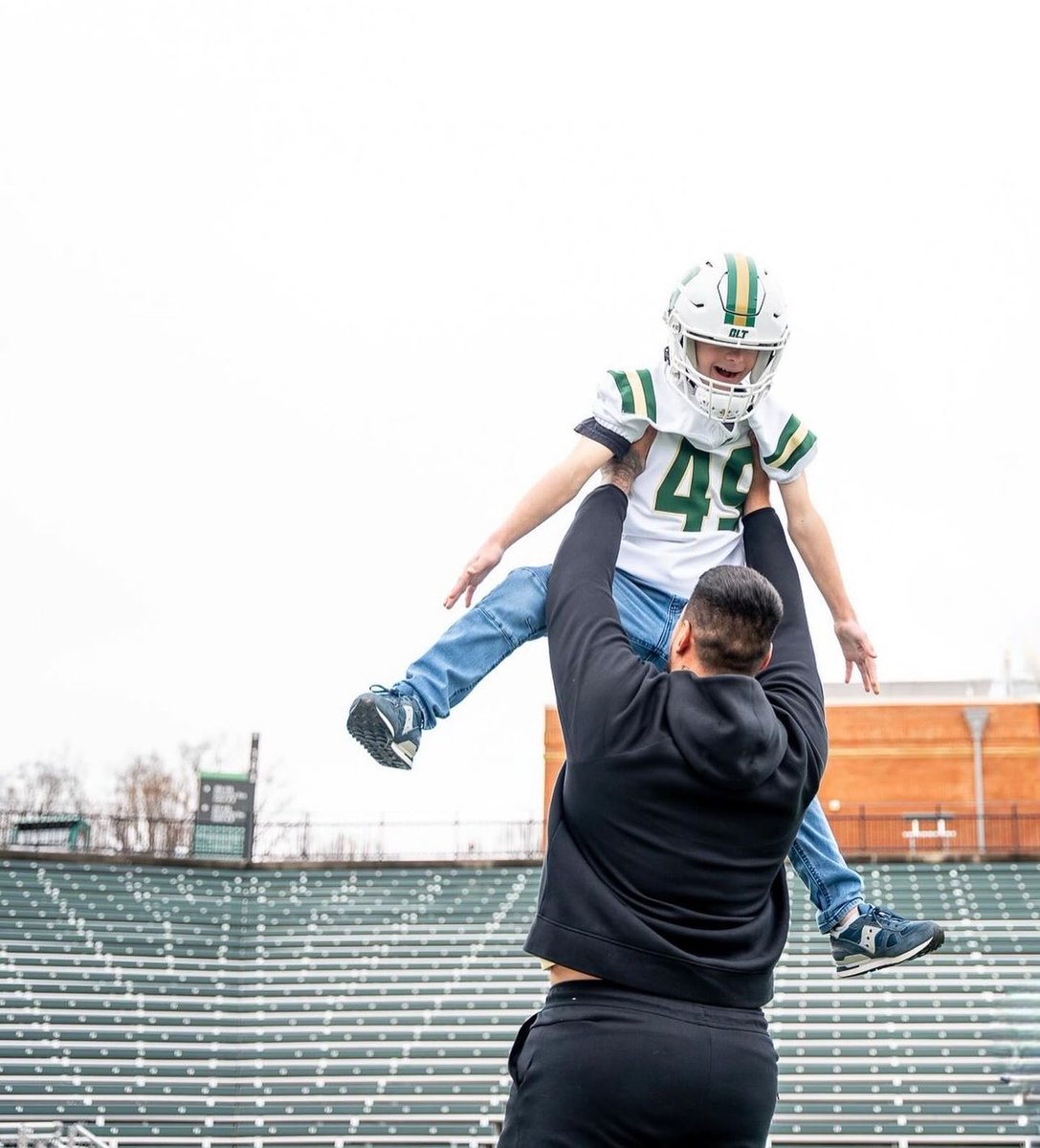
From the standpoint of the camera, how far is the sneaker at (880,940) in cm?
271

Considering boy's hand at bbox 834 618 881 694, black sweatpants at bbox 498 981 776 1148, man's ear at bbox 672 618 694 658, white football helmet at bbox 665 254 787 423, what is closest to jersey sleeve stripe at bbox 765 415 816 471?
white football helmet at bbox 665 254 787 423

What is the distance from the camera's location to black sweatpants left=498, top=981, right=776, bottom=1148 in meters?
1.94

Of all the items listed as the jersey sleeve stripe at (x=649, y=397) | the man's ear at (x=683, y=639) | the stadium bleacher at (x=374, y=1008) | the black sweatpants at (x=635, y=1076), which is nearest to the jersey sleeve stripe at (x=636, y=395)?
the jersey sleeve stripe at (x=649, y=397)

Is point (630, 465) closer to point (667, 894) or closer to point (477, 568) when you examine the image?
point (477, 568)

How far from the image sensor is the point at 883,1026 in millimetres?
15188

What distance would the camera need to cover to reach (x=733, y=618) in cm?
206

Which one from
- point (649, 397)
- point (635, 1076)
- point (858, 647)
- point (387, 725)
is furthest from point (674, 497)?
point (635, 1076)

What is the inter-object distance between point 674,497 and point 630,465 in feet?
0.35

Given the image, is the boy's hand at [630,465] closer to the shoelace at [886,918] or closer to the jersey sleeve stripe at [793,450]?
the jersey sleeve stripe at [793,450]

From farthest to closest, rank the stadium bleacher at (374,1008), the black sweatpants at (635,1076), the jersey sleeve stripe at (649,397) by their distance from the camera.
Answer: the stadium bleacher at (374,1008) < the jersey sleeve stripe at (649,397) < the black sweatpants at (635,1076)

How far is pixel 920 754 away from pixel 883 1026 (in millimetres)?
13039

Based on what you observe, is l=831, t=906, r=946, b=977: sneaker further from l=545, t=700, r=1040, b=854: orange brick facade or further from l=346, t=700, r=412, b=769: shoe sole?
l=545, t=700, r=1040, b=854: orange brick facade

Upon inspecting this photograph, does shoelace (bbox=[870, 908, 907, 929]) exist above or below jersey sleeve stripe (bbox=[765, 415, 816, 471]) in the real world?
below

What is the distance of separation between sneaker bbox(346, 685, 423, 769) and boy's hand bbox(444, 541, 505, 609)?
0.20 meters
